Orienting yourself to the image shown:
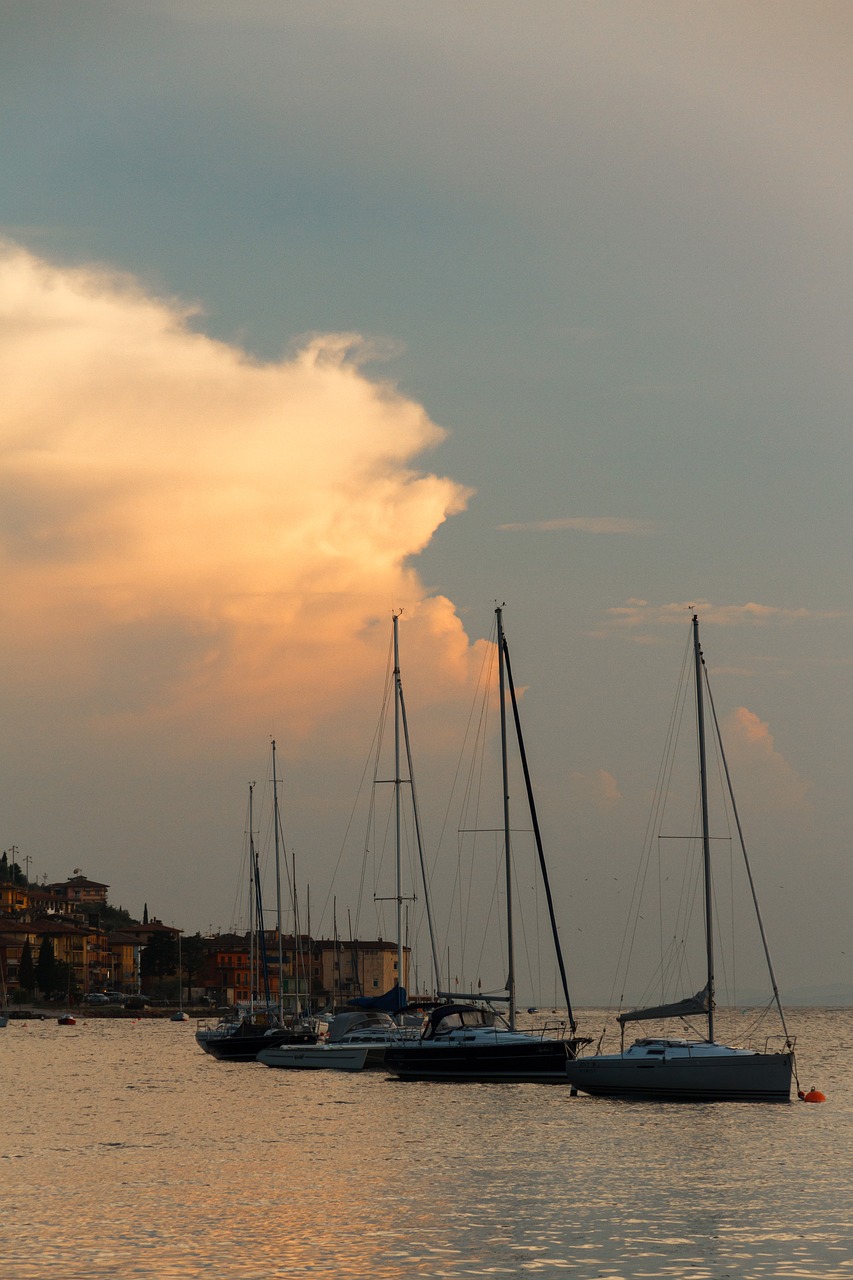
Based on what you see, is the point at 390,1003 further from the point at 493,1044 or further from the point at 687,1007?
the point at 687,1007

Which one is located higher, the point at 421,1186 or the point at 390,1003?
the point at 390,1003

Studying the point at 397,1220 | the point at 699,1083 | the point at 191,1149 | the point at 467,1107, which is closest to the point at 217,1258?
the point at 397,1220

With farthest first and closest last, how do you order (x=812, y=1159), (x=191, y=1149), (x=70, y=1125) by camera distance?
1. (x=70, y=1125)
2. (x=191, y=1149)
3. (x=812, y=1159)

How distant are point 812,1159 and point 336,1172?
13177mm

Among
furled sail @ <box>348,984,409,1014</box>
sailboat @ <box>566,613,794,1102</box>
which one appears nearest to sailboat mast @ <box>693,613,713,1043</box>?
sailboat @ <box>566,613,794,1102</box>

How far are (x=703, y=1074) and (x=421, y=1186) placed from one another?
17389mm

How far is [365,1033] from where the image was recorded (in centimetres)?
7794

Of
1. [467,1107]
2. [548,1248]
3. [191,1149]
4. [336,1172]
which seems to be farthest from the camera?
[467,1107]

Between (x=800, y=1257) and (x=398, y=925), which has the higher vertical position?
(x=398, y=925)

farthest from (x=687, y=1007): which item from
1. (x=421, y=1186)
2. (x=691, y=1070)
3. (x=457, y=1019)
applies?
(x=421, y=1186)

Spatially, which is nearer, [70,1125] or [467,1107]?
[70,1125]

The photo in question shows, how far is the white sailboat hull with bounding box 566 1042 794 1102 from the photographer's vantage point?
2051 inches

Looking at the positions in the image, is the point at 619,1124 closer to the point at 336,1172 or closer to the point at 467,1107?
the point at 467,1107

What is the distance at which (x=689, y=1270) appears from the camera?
85.2 feet
